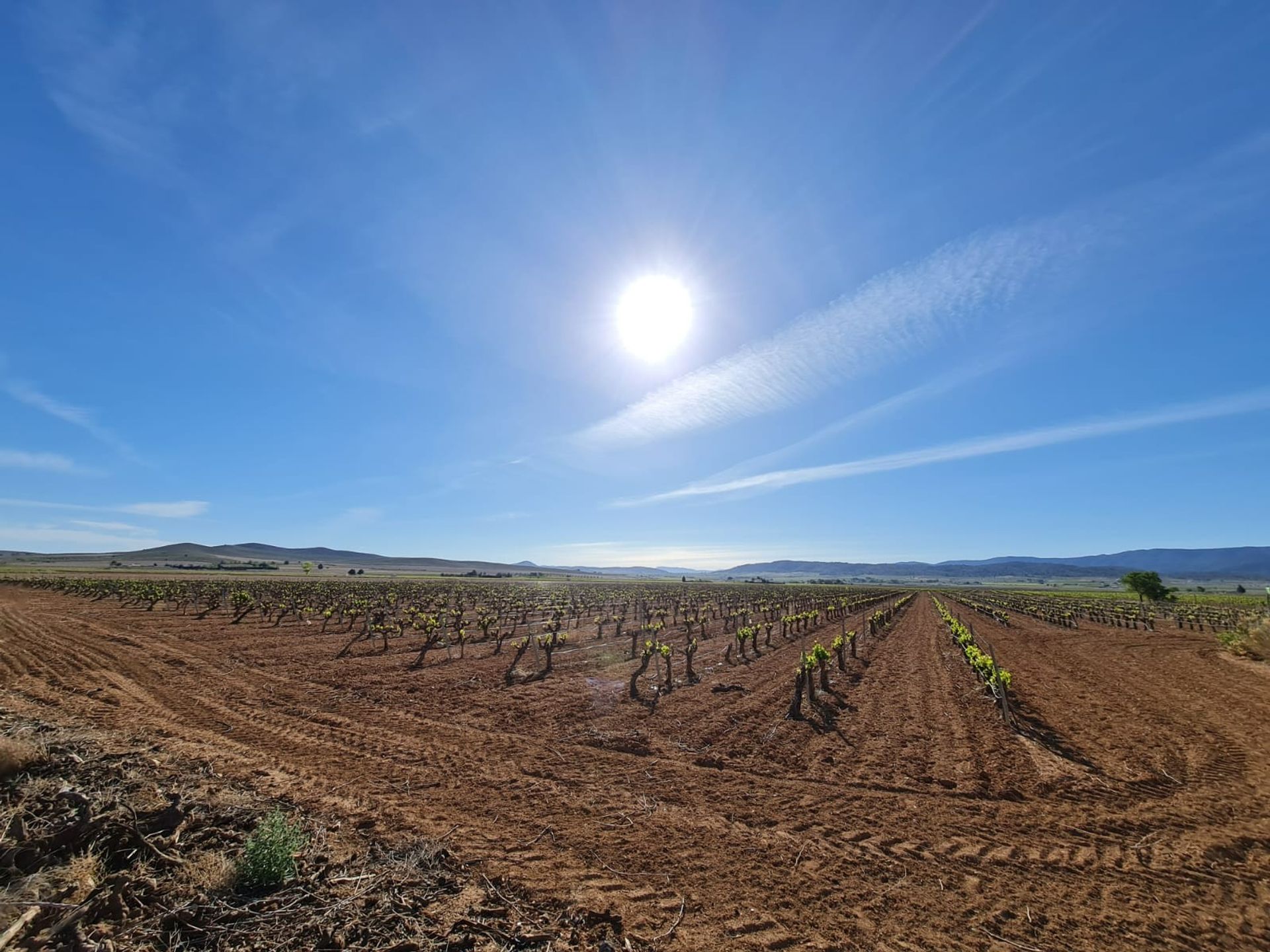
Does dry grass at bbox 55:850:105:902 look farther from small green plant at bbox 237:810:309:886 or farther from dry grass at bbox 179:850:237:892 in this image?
small green plant at bbox 237:810:309:886

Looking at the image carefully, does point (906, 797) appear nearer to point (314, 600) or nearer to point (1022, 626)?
point (1022, 626)

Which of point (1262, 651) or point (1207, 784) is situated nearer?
point (1207, 784)

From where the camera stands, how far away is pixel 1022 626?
42.1 m

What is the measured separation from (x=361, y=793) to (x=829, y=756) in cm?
845

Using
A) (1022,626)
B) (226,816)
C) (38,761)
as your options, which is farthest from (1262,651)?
(38,761)

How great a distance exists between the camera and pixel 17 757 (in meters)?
6.59

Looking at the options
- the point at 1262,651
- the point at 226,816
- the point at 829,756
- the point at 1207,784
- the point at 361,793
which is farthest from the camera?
the point at 1262,651

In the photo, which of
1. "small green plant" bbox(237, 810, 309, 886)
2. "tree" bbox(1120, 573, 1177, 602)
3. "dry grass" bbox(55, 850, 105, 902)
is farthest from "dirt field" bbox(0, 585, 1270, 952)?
"tree" bbox(1120, 573, 1177, 602)

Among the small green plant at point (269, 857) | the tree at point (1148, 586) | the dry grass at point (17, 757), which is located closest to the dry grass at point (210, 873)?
the small green plant at point (269, 857)

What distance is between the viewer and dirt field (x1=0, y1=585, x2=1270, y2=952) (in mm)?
5574

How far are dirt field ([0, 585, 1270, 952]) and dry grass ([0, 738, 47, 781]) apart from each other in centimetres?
208

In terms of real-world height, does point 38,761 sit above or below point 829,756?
above

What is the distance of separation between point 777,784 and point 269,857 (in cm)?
738

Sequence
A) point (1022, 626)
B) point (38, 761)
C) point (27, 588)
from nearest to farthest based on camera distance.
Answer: point (38, 761) < point (1022, 626) < point (27, 588)
